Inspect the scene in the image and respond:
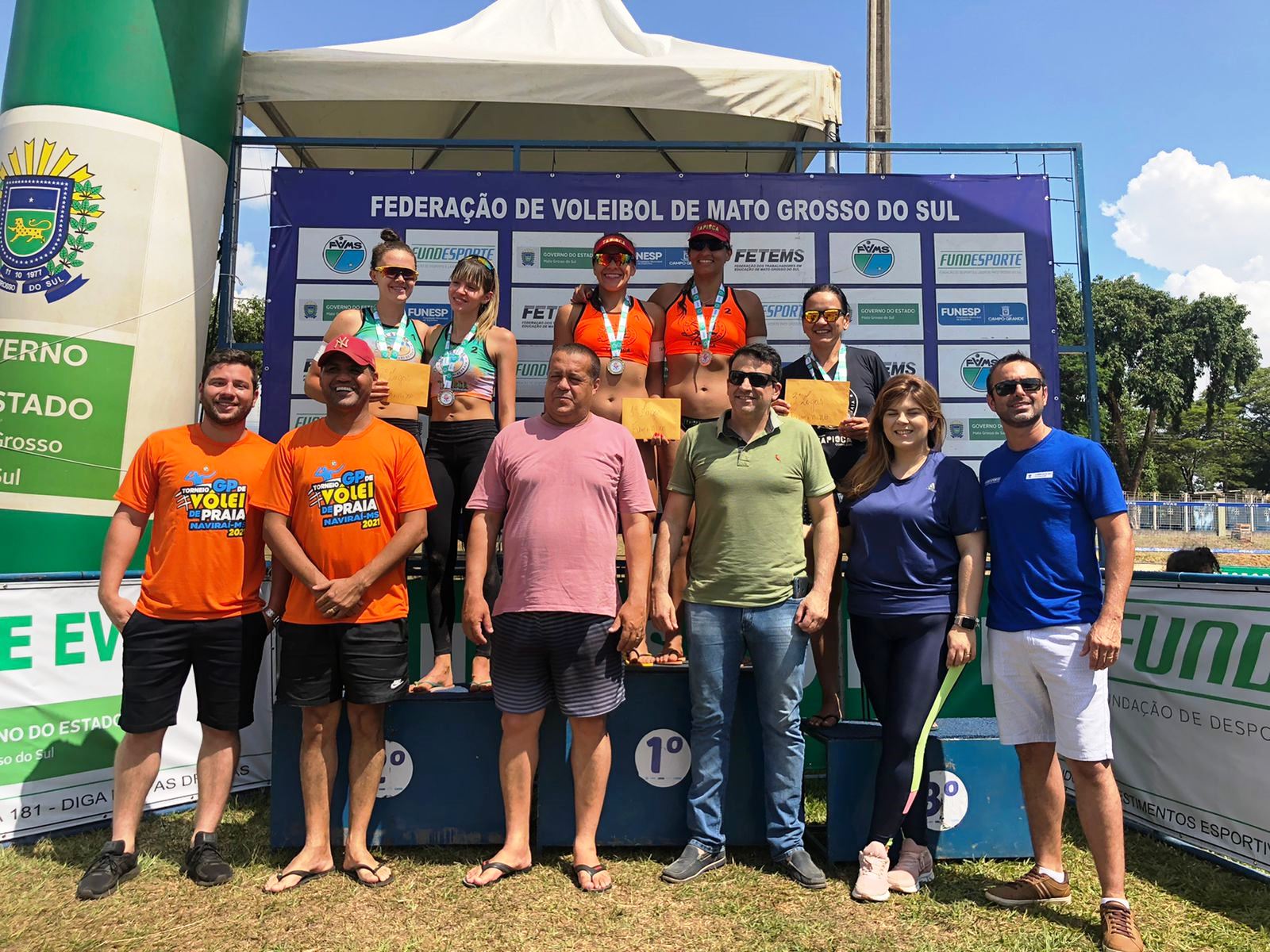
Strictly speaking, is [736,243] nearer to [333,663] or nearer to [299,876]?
[333,663]

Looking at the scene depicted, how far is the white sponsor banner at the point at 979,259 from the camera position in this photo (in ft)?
18.0

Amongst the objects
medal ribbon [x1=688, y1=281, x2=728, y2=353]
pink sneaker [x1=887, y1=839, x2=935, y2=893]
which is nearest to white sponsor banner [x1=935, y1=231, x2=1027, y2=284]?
medal ribbon [x1=688, y1=281, x2=728, y2=353]

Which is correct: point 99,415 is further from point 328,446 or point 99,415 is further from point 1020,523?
point 1020,523

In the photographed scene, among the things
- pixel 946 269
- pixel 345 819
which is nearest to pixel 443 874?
pixel 345 819

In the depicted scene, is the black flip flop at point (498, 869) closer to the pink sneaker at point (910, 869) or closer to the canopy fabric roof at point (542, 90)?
the pink sneaker at point (910, 869)

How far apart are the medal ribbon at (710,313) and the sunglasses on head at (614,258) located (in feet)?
1.34

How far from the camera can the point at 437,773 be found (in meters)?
3.50

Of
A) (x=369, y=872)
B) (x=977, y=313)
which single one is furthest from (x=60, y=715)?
(x=977, y=313)

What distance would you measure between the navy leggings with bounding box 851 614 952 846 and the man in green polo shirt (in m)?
0.29

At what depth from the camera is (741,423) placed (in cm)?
330

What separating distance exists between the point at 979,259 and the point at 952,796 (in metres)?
3.65

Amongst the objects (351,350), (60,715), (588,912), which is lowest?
(588,912)

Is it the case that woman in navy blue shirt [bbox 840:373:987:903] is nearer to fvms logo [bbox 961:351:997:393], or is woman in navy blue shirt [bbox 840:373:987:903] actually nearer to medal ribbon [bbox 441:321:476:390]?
medal ribbon [bbox 441:321:476:390]

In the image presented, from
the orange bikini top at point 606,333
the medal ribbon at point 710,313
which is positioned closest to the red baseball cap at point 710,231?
the medal ribbon at point 710,313
